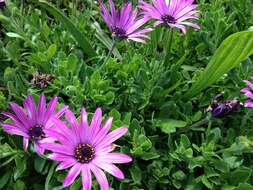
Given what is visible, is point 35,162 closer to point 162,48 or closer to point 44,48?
point 44,48

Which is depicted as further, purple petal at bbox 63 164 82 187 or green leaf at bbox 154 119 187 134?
green leaf at bbox 154 119 187 134

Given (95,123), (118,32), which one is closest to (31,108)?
(95,123)

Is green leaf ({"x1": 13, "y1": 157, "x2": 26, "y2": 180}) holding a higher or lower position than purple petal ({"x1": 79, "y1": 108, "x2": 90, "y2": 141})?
lower

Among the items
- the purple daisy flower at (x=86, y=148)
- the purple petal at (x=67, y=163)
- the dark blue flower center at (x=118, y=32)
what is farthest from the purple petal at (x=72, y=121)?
the dark blue flower center at (x=118, y=32)

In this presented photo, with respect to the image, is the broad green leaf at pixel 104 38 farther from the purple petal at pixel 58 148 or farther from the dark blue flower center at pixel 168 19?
the purple petal at pixel 58 148

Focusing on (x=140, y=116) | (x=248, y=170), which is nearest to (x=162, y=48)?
(x=140, y=116)

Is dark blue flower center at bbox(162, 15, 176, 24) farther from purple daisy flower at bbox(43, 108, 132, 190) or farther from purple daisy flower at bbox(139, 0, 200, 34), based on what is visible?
purple daisy flower at bbox(43, 108, 132, 190)

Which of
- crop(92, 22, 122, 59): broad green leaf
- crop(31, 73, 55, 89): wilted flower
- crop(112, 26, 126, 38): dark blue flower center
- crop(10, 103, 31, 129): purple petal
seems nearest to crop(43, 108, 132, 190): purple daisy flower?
crop(10, 103, 31, 129): purple petal

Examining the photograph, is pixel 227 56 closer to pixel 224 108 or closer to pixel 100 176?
pixel 224 108
